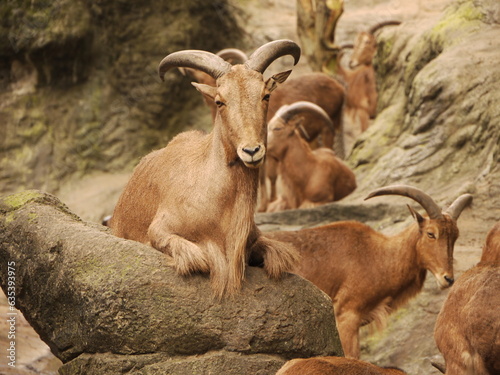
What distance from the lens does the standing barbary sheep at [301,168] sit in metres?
14.5

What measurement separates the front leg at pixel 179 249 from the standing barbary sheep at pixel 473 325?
1.87 m

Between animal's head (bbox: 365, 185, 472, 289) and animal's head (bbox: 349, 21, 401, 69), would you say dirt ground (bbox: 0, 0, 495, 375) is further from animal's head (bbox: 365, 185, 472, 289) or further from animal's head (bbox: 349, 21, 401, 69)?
animal's head (bbox: 349, 21, 401, 69)

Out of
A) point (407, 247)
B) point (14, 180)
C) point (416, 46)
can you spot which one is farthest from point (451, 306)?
point (14, 180)

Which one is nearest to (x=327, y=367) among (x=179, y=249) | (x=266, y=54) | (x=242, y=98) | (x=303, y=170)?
(x=179, y=249)

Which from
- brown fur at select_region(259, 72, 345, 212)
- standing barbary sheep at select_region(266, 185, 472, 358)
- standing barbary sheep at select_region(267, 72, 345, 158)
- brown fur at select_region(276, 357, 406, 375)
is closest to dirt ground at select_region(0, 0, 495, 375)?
standing barbary sheep at select_region(266, 185, 472, 358)

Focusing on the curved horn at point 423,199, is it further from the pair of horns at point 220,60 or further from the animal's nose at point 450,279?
the pair of horns at point 220,60

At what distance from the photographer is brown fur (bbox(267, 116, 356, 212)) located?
47.4 feet

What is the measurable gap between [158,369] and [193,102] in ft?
45.4

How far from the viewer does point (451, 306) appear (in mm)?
6852

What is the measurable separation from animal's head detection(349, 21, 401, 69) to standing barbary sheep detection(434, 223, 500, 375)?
1371cm

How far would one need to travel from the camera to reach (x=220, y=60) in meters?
6.83

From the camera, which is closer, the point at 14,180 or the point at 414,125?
the point at 414,125

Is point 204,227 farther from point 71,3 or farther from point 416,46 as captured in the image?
point 71,3

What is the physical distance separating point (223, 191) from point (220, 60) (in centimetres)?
102
